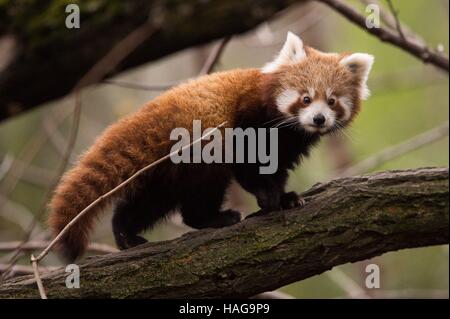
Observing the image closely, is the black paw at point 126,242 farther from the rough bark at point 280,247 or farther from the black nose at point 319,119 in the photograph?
the black nose at point 319,119

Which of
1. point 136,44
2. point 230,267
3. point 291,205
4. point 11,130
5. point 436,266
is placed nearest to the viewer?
point 230,267

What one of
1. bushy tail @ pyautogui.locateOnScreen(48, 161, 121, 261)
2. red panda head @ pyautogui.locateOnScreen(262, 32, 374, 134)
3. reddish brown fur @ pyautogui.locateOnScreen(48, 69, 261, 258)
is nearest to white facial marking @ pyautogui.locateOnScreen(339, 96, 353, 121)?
red panda head @ pyautogui.locateOnScreen(262, 32, 374, 134)

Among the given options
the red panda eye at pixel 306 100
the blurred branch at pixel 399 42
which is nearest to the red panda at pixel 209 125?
the red panda eye at pixel 306 100

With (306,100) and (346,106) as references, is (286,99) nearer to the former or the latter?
(306,100)

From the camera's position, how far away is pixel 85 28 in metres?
3.85

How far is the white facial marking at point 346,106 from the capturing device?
3.22 metres

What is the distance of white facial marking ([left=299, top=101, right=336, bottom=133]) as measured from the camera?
3051 mm

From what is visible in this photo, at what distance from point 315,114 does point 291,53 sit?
0.45m

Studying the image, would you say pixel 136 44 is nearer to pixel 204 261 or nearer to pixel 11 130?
pixel 204 261

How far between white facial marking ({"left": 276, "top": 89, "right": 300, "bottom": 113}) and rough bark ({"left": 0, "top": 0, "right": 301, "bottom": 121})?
860 millimetres

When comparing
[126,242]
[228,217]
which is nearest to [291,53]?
[228,217]
